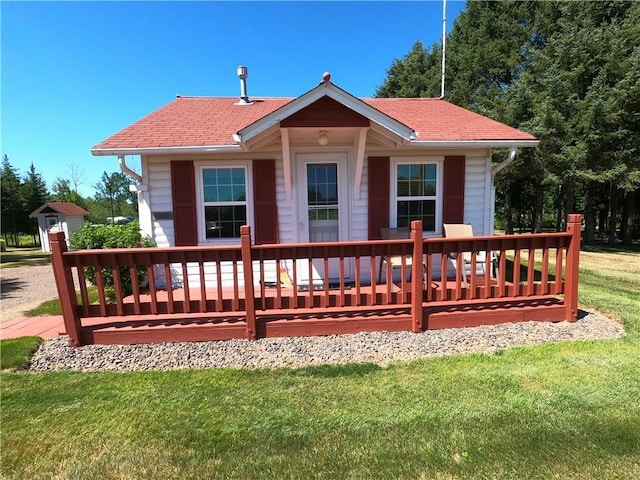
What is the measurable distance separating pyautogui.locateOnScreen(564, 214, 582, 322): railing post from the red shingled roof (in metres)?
2.46

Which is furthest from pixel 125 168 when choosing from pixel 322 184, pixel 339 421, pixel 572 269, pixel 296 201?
pixel 572 269

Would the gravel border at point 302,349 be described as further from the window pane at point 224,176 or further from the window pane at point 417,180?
the window pane at point 224,176

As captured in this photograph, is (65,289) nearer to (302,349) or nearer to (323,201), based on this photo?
(302,349)

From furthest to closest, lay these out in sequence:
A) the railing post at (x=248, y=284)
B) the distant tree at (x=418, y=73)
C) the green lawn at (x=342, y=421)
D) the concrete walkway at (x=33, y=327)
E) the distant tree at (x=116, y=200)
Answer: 1. the distant tree at (x=116, y=200)
2. the distant tree at (x=418, y=73)
3. the concrete walkway at (x=33, y=327)
4. the railing post at (x=248, y=284)
5. the green lawn at (x=342, y=421)

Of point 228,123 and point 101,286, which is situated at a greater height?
point 228,123

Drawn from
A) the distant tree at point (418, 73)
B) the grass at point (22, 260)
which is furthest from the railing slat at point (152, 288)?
the distant tree at point (418, 73)

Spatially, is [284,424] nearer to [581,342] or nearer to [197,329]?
[197,329]

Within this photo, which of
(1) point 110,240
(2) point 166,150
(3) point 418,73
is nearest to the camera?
(2) point 166,150

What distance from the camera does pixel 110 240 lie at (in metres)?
5.80

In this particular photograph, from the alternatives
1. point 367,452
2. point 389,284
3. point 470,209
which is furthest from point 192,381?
point 470,209

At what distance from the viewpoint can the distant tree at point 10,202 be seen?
2753 cm

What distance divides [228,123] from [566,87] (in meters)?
14.6

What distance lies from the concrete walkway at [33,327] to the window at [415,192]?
5.38m

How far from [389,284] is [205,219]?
142 inches
